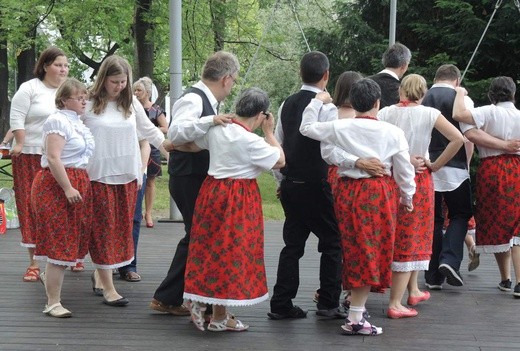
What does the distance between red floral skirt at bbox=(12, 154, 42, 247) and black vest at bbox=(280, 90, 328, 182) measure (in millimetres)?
2478

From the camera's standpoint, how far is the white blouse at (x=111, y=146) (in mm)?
6801

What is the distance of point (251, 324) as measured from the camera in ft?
21.5

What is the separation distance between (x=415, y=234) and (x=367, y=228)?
2.62ft

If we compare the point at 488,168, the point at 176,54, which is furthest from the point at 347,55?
the point at 488,168

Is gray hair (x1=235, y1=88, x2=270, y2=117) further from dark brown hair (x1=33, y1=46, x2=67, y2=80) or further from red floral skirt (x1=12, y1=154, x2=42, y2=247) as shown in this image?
red floral skirt (x1=12, y1=154, x2=42, y2=247)

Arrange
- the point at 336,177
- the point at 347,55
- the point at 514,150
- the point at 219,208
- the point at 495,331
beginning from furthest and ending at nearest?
the point at 347,55 → the point at 514,150 → the point at 336,177 → the point at 495,331 → the point at 219,208

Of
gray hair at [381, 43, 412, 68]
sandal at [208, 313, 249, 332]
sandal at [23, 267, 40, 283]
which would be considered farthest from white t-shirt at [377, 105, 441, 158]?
sandal at [23, 267, 40, 283]

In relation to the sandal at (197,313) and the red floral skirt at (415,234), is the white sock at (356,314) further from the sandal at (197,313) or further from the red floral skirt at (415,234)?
the sandal at (197,313)

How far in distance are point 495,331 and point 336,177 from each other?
147 cm

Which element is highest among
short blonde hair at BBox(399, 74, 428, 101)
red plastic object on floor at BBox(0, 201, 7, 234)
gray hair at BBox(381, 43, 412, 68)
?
gray hair at BBox(381, 43, 412, 68)

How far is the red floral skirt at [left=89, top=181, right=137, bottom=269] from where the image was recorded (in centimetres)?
686

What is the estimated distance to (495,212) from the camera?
305 inches

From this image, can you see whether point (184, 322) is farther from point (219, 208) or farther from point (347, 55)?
point (347, 55)

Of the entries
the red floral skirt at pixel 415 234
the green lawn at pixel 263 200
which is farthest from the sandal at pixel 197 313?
the green lawn at pixel 263 200
